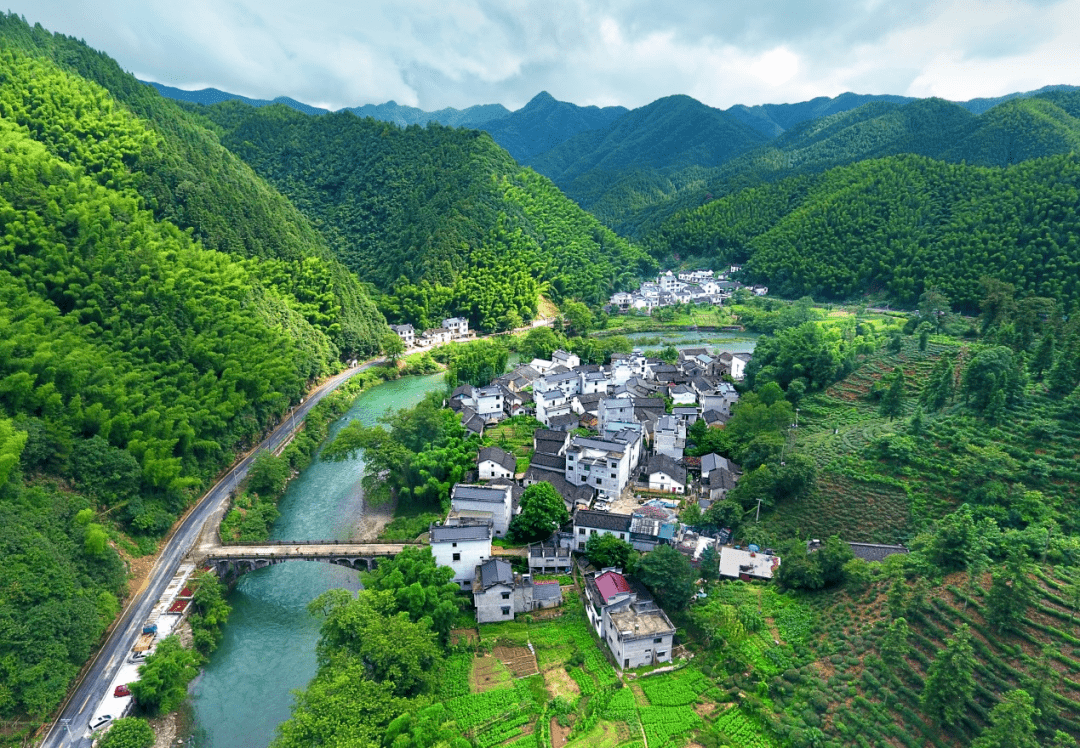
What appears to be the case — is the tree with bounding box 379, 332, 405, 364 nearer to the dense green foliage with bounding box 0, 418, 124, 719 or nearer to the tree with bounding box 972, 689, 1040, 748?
the dense green foliage with bounding box 0, 418, 124, 719

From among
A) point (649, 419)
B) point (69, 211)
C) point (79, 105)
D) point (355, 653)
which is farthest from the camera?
point (79, 105)

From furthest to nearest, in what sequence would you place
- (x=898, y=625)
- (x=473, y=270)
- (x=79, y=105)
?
(x=473, y=270) < (x=79, y=105) < (x=898, y=625)

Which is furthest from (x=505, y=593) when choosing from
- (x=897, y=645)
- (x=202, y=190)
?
(x=202, y=190)

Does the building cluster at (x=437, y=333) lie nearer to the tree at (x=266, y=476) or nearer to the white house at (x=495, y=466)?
the tree at (x=266, y=476)

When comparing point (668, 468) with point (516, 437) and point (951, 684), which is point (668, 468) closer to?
point (516, 437)

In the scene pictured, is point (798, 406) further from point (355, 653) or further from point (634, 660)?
point (355, 653)

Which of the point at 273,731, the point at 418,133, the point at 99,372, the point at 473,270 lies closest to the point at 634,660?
the point at 273,731
